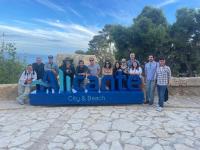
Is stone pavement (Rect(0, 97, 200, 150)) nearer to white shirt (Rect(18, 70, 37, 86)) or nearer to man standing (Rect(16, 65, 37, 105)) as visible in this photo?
man standing (Rect(16, 65, 37, 105))

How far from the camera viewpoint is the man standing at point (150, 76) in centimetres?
774

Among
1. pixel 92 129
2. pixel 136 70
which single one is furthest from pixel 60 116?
pixel 136 70

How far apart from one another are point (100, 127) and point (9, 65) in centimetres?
731

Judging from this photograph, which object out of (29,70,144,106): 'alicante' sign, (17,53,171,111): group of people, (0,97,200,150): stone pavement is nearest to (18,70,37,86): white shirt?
(17,53,171,111): group of people

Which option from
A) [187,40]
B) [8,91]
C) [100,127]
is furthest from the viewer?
[187,40]

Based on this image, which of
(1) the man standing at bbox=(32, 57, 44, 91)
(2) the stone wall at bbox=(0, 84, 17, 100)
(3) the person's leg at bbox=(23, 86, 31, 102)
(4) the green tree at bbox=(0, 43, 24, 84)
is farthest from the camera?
(4) the green tree at bbox=(0, 43, 24, 84)

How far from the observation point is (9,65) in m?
11.7

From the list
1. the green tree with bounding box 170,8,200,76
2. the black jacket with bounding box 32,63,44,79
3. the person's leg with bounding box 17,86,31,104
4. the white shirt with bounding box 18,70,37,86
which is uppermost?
the green tree with bounding box 170,8,200,76

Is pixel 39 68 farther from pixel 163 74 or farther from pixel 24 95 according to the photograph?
pixel 163 74

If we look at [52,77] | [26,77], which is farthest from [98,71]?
[26,77]

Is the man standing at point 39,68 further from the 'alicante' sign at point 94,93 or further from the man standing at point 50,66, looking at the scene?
the 'alicante' sign at point 94,93

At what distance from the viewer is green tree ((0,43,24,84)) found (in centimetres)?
1151

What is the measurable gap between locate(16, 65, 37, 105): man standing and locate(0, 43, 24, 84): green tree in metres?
3.44

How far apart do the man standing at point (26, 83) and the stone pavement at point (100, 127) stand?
0.40m
